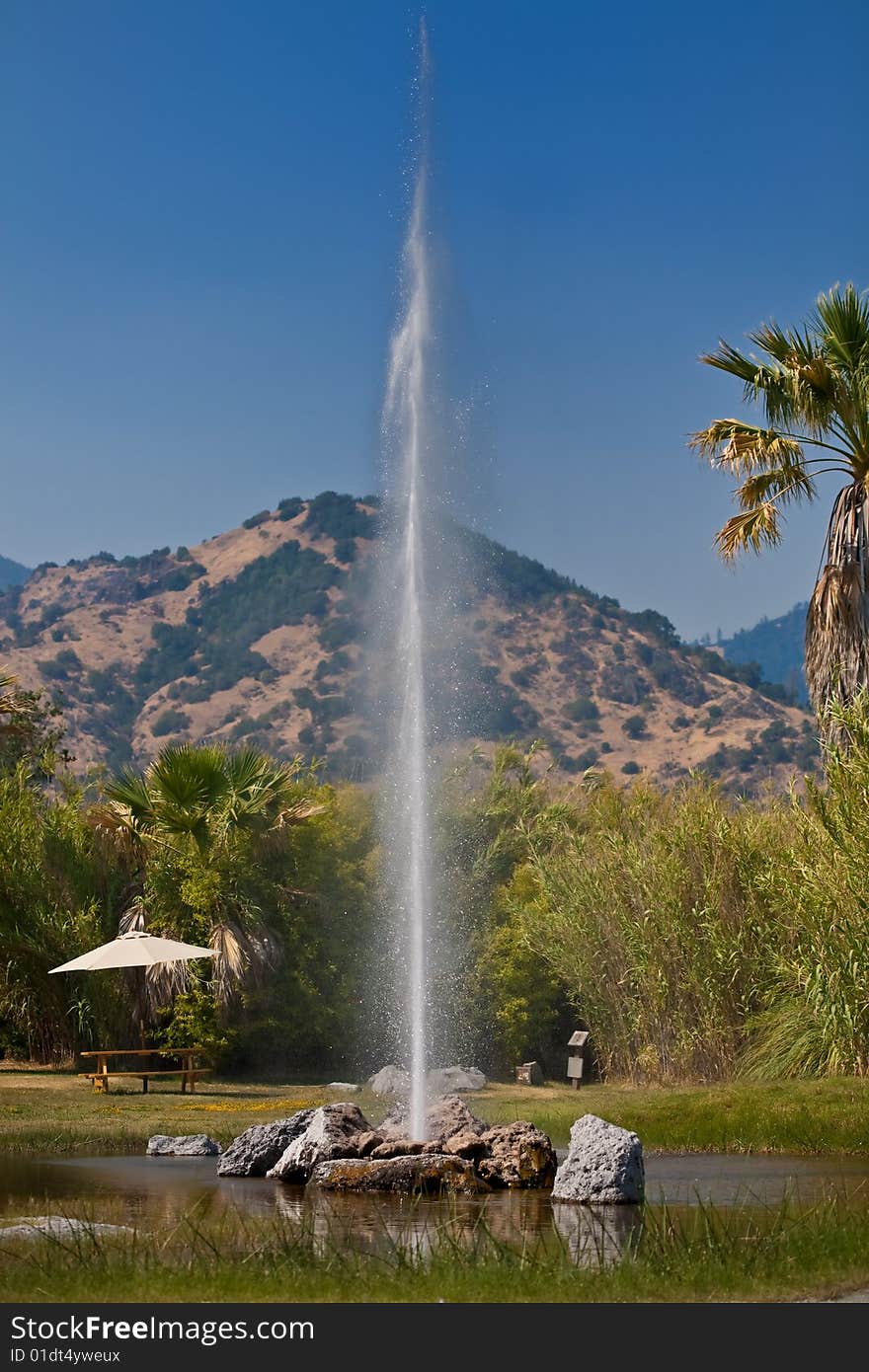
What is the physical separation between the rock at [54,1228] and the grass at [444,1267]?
8cm

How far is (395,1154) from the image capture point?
40.8 ft

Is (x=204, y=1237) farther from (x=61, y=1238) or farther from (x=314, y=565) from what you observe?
(x=314, y=565)

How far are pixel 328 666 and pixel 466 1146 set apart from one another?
122m

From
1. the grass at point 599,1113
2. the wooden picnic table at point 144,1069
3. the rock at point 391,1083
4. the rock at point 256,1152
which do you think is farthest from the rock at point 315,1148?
the rock at point 391,1083

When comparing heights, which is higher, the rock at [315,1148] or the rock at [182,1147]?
the rock at [315,1148]

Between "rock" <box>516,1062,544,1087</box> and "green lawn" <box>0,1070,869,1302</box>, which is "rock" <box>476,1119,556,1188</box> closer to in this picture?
"green lawn" <box>0,1070,869,1302</box>

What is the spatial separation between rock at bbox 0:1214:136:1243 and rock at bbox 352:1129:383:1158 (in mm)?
3269

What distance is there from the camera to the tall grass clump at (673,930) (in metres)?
20.8

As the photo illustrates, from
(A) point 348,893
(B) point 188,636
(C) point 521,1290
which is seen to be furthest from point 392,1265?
(B) point 188,636

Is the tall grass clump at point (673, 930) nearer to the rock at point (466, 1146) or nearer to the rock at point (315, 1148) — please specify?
the rock at point (466, 1146)

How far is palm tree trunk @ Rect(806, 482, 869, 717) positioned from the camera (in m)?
18.4

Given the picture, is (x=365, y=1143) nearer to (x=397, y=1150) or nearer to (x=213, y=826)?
(x=397, y=1150)

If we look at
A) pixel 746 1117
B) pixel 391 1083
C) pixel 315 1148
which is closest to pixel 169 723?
pixel 391 1083

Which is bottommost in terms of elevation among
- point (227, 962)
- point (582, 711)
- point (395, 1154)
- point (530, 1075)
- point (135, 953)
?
point (530, 1075)
